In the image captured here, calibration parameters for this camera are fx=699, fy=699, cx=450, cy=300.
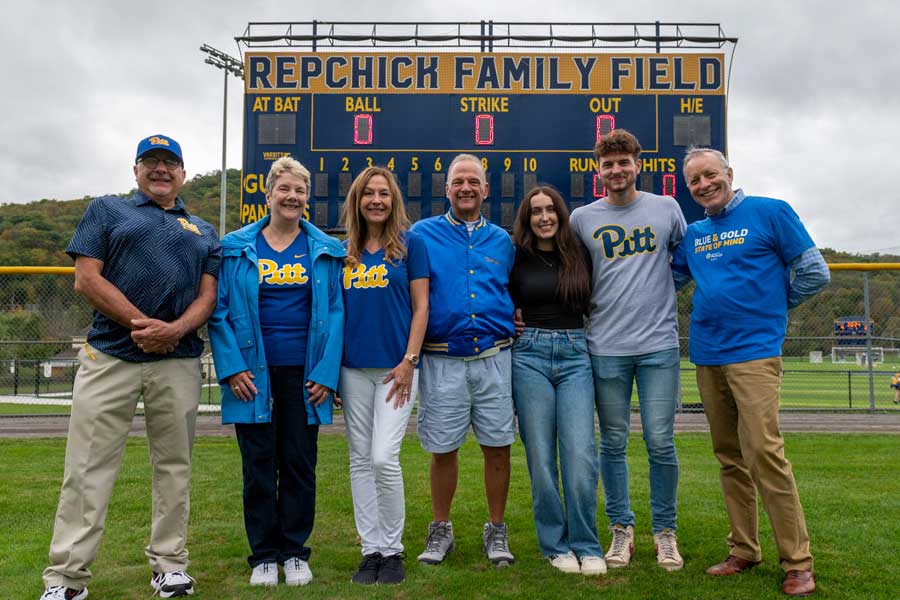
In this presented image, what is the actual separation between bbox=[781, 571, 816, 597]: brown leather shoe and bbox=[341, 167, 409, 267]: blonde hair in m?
2.24

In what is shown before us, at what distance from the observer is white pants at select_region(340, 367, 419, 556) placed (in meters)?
3.24

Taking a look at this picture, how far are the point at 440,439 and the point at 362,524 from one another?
540mm

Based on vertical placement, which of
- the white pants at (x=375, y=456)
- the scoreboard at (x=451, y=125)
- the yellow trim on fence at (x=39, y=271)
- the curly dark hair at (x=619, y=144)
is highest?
the scoreboard at (x=451, y=125)

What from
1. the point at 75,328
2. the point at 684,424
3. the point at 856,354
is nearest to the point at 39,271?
the point at 75,328

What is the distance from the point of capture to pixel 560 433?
344 cm

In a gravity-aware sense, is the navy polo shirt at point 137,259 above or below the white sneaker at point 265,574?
above

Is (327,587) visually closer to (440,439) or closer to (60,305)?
(440,439)

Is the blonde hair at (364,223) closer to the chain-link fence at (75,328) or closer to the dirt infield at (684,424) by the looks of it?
the dirt infield at (684,424)

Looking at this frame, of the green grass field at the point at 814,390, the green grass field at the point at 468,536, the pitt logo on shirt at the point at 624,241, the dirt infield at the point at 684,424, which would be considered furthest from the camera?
the green grass field at the point at 814,390

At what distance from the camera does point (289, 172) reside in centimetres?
328

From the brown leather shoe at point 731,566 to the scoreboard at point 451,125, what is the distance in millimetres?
8912

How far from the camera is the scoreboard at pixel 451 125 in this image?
11930 millimetres

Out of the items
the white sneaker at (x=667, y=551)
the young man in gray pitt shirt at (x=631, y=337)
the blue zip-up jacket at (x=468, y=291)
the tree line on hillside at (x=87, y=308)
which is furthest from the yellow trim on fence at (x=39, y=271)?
the white sneaker at (x=667, y=551)

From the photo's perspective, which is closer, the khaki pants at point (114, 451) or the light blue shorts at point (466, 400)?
the khaki pants at point (114, 451)
